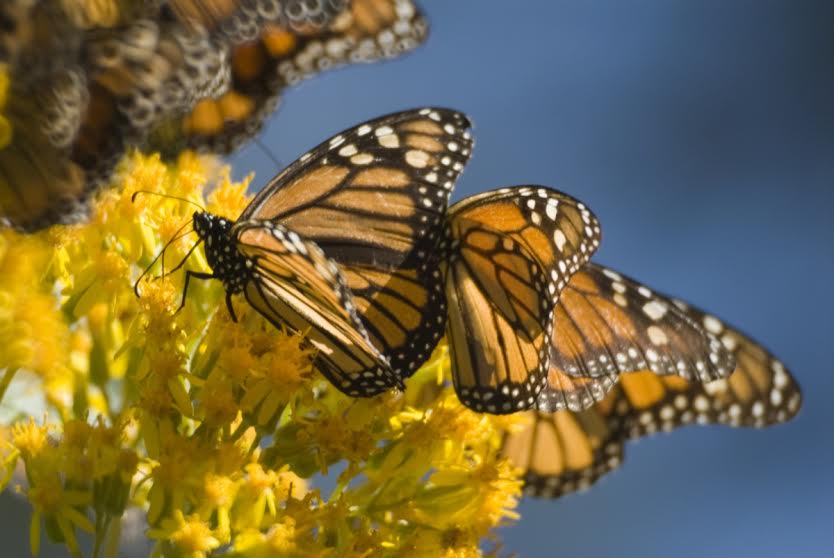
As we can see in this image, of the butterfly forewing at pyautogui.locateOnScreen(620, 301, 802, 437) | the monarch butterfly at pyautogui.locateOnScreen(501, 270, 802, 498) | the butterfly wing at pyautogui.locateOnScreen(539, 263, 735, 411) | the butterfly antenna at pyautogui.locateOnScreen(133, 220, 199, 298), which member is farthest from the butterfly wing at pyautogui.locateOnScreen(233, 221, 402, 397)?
the butterfly forewing at pyautogui.locateOnScreen(620, 301, 802, 437)

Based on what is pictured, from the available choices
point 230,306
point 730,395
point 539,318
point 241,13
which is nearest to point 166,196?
point 230,306

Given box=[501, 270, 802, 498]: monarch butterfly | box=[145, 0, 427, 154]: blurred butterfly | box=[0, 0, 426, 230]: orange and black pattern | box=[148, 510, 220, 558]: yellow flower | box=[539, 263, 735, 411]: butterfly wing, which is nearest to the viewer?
box=[0, 0, 426, 230]: orange and black pattern

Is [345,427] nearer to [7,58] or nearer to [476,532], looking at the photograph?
[476,532]

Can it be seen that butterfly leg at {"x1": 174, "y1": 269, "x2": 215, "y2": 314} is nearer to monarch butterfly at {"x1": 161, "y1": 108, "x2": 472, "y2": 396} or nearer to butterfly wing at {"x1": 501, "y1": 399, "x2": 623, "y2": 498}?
monarch butterfly at {"x1": 161, "y1": 108, "x2": 472, "y2": 396}

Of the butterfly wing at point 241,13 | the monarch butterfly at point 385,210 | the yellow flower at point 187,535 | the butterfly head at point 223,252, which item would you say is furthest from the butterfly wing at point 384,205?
the yellow flower at point 187,535

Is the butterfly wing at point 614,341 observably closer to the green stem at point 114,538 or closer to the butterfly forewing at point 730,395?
the butterfly forewing at point 730,395

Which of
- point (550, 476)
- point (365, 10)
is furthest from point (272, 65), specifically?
point (550, 476)

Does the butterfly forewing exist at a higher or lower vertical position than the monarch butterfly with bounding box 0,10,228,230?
higher

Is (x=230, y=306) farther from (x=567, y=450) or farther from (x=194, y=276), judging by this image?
(x=567, y=450)
